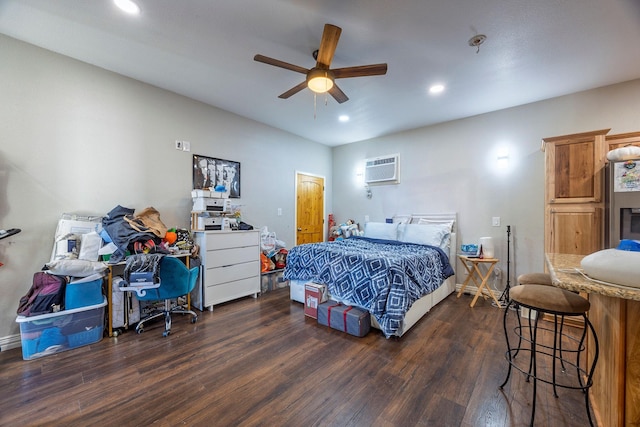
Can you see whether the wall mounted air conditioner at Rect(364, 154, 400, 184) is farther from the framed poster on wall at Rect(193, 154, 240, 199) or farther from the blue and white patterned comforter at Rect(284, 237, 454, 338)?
the framed poster on wall at Rect(193, 154, 240, 199)

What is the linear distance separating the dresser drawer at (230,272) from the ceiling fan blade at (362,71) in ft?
8.71

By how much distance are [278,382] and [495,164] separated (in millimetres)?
4091

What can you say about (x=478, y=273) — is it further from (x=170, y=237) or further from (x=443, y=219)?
(x=170, y=237)

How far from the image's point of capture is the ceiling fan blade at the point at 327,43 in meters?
1.88

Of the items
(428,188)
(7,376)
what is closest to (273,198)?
(428,188)

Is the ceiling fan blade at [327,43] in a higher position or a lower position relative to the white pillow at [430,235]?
higher

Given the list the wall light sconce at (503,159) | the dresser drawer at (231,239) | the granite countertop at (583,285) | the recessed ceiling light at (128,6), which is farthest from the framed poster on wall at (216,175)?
the wall light sconce at (503,159)

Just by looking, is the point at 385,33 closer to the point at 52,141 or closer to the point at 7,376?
the point at 52,141

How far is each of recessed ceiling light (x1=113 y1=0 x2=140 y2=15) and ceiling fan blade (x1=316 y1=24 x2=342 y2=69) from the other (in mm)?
1471

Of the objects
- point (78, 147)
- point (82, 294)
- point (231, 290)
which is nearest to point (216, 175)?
point (78, 147)

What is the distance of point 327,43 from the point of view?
200cm

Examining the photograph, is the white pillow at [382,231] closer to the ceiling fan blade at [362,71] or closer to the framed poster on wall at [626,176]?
the framed poster on wall at [626,176]

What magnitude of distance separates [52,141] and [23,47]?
2.86 feet

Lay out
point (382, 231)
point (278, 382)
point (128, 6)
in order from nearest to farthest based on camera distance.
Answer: point (278, 382) → point (128, 6) → point (382, 231)
